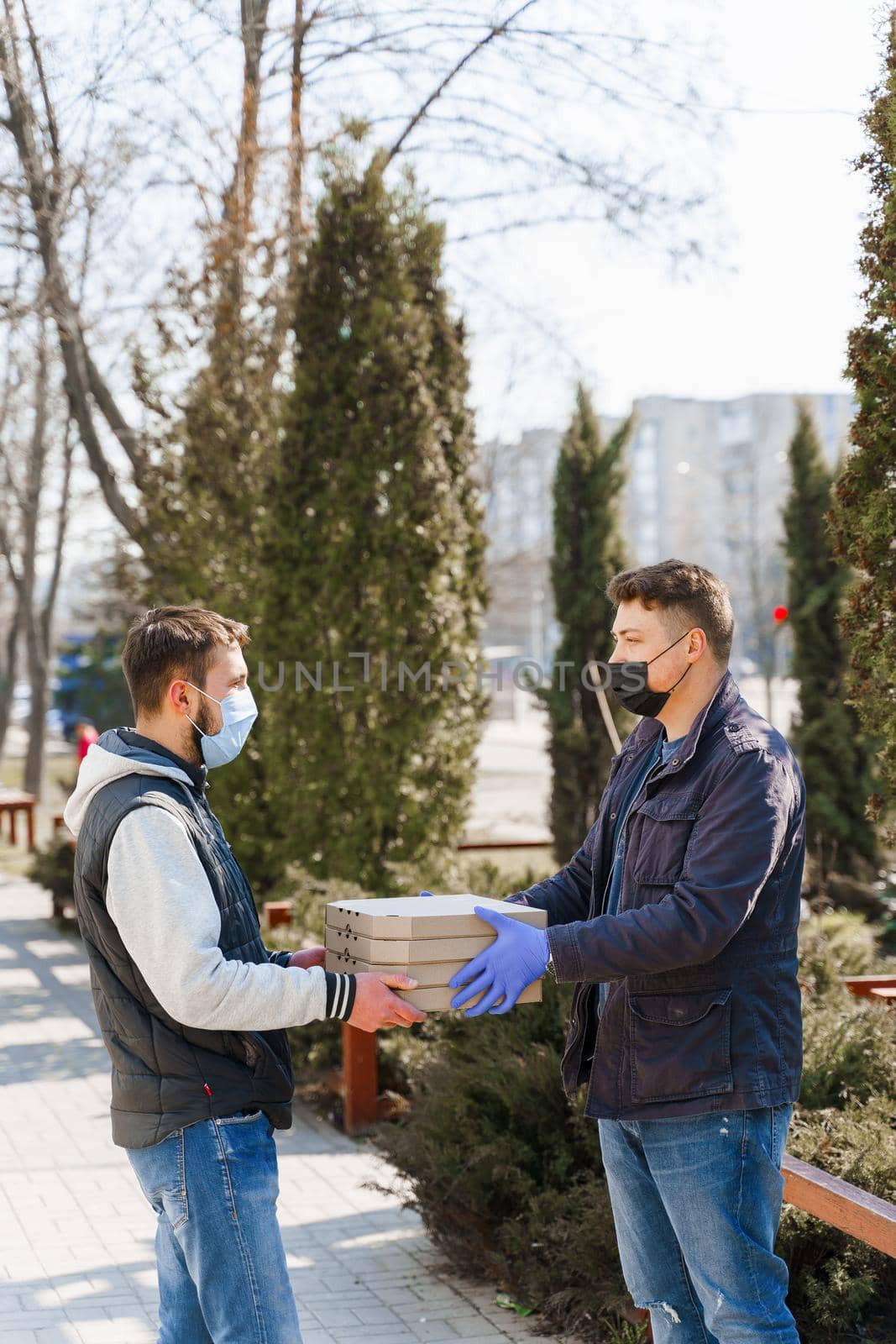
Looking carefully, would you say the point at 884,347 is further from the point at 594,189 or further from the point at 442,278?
A: the point at 594,189

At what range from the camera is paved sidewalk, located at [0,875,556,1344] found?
13.8ft

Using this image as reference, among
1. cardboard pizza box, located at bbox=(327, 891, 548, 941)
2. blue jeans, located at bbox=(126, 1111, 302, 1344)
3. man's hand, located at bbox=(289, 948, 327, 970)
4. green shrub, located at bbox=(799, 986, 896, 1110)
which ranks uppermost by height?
cardboard pizza box, located at bbox=(327, 891, 548, 941)

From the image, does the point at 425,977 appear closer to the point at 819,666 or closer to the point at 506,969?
the point at 506,969

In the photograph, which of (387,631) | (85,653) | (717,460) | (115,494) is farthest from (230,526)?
(717,460)

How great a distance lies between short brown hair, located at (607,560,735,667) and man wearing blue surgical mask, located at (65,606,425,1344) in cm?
92

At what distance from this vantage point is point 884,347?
3.91 metres

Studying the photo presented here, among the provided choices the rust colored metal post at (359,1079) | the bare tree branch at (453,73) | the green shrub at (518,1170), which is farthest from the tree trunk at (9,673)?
the green shrub at (518,1170)

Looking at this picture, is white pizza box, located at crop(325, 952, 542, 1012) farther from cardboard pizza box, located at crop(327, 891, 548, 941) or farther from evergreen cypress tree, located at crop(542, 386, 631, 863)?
evergreen cypress tree, located at crop(542, 386, 631, 863)

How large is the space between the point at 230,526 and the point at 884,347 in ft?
20.6

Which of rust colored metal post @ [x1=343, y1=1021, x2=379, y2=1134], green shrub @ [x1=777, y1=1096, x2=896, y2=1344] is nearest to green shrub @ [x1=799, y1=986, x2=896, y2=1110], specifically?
green shrub @ [x1=777, y1=1096, x2=896, y2=1344]

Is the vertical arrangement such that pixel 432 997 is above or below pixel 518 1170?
above

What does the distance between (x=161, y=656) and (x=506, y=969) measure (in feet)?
3.06

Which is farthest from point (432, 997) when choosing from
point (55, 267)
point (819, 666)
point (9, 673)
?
point (9, 673)

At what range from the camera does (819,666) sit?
39.4 ft
